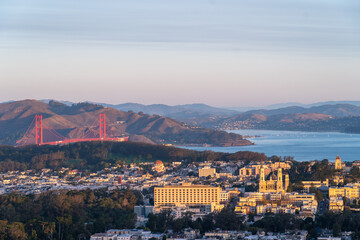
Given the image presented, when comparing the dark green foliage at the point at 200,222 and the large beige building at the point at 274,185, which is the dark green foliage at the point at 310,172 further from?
the dark green foliage at the point at 200,222

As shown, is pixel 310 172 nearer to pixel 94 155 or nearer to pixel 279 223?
pixel 279 223

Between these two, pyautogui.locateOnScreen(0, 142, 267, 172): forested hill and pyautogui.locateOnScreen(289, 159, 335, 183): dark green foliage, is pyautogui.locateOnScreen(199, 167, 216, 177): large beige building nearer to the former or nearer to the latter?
pyautogui.locateOnScreen(289, 159, 335, 183): dark green foliage

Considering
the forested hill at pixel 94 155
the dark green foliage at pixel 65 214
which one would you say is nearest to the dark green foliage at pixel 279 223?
the dark green foliage at pixel 65 214

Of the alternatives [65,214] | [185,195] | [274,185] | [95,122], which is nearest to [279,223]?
[185,195]

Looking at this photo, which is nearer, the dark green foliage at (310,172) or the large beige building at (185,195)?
the large beige building at (185,195)

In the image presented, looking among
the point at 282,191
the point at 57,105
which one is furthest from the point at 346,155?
the point at 57,105
